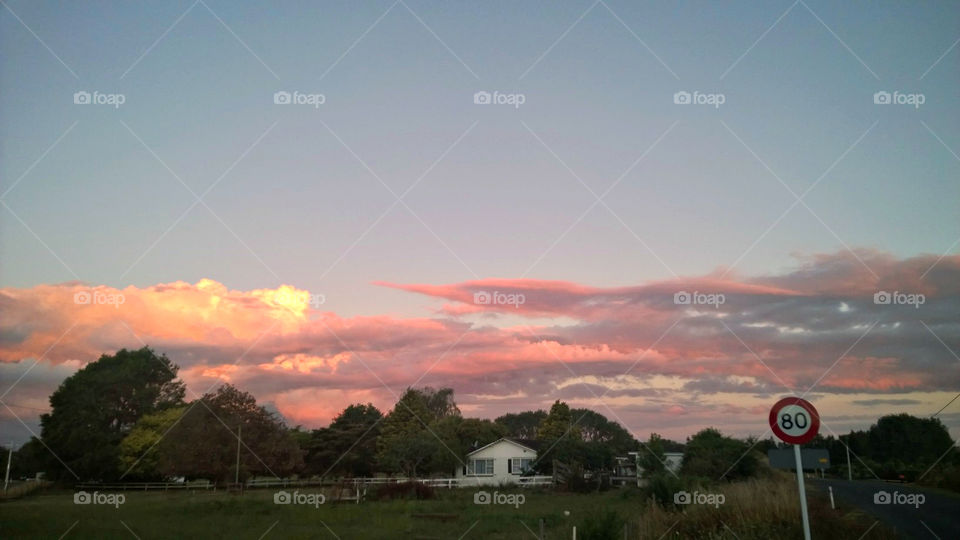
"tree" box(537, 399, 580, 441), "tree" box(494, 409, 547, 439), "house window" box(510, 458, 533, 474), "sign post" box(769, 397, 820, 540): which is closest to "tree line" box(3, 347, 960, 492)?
"house window" box(510, 458, 533, 474)

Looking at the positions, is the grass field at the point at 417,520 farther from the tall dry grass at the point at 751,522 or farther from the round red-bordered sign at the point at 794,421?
the round red-bordered sign at the point at 794,421

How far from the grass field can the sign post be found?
11.4 ft

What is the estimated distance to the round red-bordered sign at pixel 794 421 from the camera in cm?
918

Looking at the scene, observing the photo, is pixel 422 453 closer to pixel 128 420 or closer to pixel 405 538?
pixel 128 420

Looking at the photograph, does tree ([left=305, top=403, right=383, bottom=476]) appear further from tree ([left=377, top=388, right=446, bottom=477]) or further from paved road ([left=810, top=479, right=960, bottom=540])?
paved road ([left=810, top=479, right=960, bottom=540])

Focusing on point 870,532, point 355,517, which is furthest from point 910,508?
point 355,517

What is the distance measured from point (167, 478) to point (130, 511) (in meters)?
17.5

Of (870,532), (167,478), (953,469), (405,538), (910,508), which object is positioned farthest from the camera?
(167,478)

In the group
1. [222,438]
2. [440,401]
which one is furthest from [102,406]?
[440,401]

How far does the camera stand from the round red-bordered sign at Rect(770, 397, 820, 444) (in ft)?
30.1

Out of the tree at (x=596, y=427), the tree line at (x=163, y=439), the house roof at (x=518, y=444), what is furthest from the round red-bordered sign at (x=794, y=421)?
the tree at (x=596, y=427)

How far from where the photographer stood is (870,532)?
1323cm

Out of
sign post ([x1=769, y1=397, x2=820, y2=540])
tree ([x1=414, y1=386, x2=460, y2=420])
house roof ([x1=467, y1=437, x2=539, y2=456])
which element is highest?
tree ([x1=414, y1=386, x2=460, y2=420])

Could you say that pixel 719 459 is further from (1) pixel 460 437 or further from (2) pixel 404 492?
(1) pixel 460 437
